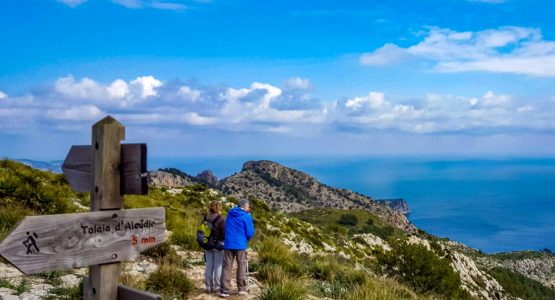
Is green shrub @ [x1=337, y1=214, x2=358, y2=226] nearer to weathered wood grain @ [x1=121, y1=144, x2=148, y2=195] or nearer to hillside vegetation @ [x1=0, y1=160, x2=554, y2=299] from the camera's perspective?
hillside vegetation @ [x1=0, y1=160, x2=554, y2=299]

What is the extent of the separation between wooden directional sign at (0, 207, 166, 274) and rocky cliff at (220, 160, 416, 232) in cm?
9736

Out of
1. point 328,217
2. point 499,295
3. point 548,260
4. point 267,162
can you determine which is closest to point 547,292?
point 499,295

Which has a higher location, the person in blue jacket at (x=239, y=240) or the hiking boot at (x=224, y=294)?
the person in blue jacket at (x=239, y=240)

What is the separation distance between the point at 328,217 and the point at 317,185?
6148 centimetres

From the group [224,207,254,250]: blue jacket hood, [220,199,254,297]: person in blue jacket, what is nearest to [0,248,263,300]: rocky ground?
[220,199,254,297]: person in blue jacket

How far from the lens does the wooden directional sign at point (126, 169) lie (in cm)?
425

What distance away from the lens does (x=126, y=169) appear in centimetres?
430

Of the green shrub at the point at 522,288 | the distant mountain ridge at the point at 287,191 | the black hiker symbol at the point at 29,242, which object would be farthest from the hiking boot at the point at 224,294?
the distant mountain ridge at the point at 287,191

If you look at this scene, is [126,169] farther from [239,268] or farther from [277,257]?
[277,257]

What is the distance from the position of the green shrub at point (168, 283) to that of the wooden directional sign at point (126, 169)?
185 inches

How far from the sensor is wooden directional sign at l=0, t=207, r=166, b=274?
3621 mm

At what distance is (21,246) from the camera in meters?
3.60

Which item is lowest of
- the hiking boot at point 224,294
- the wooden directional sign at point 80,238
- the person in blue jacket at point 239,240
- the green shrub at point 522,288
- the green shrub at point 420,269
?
the green shrub at point 522,288

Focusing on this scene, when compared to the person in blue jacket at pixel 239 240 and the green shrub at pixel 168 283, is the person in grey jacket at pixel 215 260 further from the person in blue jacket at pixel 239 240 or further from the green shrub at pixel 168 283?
the green shrub at pixel 168 283
